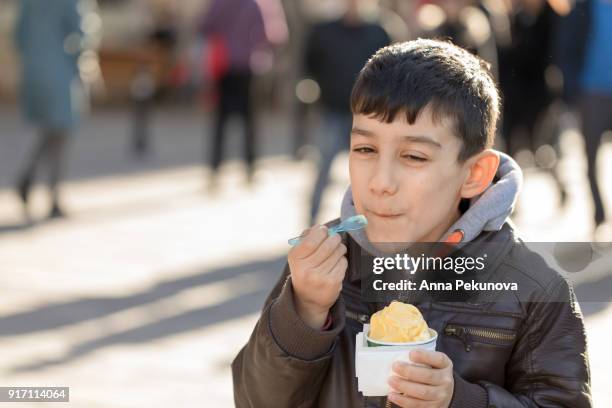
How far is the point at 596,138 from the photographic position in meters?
7.84

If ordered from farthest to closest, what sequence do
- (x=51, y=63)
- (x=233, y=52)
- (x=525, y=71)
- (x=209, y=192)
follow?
1. (x=209, y=192)
2. (x=233, y=52)
3. (x=525, y=71)
4. (x=51, y=63)

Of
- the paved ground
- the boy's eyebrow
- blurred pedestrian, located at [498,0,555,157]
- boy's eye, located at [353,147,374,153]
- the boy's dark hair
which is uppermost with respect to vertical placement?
the boy's dark hair

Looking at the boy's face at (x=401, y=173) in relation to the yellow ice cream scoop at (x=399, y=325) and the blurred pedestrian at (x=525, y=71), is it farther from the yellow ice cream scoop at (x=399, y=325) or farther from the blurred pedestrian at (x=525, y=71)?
the blurred pedestrian at (x=525, y=71)

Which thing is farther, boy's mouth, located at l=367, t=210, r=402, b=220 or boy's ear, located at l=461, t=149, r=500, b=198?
boy's ear, located at l=461, t=149, r=500, b=198

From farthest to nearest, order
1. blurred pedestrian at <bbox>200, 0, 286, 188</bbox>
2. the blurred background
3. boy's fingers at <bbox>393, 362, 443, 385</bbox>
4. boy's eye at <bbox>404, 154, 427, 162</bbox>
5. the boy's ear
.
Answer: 1. blurred pedestrian at <bbox>200, 0, 286, 188</bbox>
2. the blurred background
3. the boy's ear
4. boy's eye at <bbox>404, 154, 427, 162</bbox>
5. boy's fingers at <bbox>393, 362, 443, 385</bbox>

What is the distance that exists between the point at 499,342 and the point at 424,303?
151 mm

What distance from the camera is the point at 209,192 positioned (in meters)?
11.0

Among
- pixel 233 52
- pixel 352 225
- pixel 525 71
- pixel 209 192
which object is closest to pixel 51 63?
pixel 233 52

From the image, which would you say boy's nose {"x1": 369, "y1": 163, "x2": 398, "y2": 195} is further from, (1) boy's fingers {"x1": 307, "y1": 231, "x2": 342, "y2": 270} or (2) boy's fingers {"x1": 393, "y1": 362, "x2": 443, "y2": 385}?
(2) boy's fingers {"x1": 393, "y1": 362, "x2": 443, "y2": 385}

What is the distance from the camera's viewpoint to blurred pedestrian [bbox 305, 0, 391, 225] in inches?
A: 326

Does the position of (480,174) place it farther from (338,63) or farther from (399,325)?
(338,63)

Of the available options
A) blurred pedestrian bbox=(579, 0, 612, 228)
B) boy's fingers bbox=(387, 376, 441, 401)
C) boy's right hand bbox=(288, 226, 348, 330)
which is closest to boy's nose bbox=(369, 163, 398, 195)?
boy's right hand bbox=(288, 226, 348, 330)

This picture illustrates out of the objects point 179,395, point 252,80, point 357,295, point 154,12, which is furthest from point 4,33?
point 357,295

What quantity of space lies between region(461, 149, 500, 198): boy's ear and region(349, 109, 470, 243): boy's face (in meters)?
0.07
